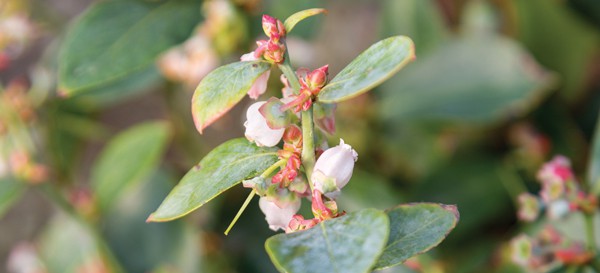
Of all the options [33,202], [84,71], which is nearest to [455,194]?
[84,71]

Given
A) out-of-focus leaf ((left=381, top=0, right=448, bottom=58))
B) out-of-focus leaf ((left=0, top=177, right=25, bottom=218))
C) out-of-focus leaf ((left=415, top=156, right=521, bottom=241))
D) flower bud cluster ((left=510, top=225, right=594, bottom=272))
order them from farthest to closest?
out-of-focus leaf ((left=381, top=0, right=448, bottom=58)), out-of-focus leaf ((left=415, top=156, right=521, bottom=241)), out-of-focus leaf ((left=0, top=177, right=25, bottom=218)), flower bud cluster ((left=510, top=225, right=594, bottom=272))

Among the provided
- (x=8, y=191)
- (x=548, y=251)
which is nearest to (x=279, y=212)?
(x=548, y=251)

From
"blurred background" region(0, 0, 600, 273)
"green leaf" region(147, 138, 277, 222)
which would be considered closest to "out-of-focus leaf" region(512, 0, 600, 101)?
"blurred background" region(0, 0, 600, 273)

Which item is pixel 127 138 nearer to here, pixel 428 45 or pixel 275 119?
pixel 428 45

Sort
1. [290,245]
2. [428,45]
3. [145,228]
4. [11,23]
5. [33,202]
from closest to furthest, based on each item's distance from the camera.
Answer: [290,245]
[11,23]
[145,228]
[428,45]
[33,202]

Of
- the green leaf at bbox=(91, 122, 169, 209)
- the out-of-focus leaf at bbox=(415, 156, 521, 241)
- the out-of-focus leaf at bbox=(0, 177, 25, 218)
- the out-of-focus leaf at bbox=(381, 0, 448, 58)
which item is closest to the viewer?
the out-of-focus leaf at bbox=(0, 177, 25, 218)

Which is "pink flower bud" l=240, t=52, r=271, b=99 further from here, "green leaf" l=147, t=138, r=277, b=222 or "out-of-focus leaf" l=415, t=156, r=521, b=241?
"out-of-focus leaf" l=415, t=156, r=521, b=241

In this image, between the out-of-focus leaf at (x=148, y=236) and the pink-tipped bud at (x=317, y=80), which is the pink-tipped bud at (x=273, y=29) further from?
the out-of-focus leaf at (x=148, y=236)
